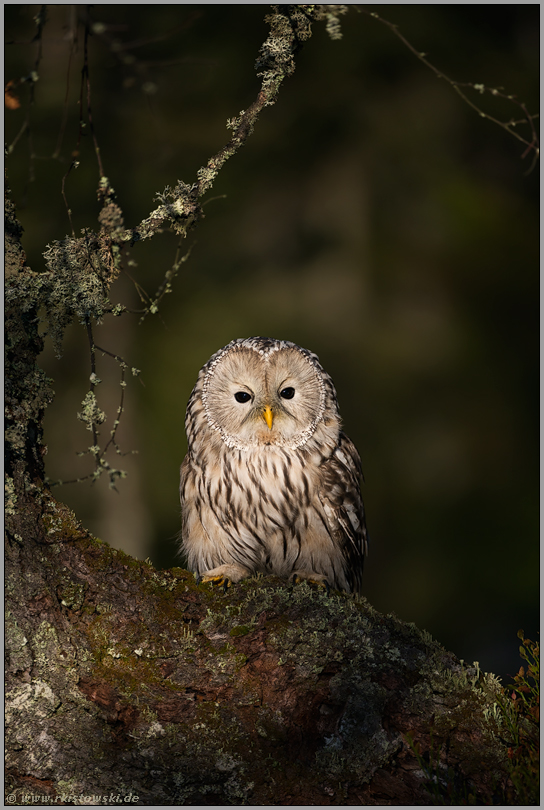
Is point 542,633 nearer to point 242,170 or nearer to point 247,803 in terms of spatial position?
point 247,803

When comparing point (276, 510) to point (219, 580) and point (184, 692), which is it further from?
point (184, 692)

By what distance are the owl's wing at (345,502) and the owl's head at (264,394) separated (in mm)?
166

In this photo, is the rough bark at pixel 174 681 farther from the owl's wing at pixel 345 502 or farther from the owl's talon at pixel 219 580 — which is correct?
the owl's wing at pixel 345 502

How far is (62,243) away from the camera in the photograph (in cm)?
219

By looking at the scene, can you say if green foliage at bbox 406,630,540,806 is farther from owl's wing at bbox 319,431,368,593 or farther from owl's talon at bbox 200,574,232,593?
owl's wing at bbox 319,431,368,593

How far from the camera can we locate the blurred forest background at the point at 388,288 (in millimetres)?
6707

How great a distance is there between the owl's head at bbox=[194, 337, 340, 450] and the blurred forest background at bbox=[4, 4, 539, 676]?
11.4ft

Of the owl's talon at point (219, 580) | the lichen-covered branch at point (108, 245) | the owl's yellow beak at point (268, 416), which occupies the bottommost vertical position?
the owl's talon at point (219, 580)

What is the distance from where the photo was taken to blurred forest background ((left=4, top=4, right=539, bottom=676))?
671cm

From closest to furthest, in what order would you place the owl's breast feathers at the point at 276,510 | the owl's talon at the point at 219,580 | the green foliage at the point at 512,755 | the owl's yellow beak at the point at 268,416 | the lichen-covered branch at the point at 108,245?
the green foliage at the point at 512,755
the lichen-covered branch at the point at 108,245
the owl's talon at the point at 219,580
the owl's yellow beak at the point at 268,416
the owl's breast feathers at the point at 276,510

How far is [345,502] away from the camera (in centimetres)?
317

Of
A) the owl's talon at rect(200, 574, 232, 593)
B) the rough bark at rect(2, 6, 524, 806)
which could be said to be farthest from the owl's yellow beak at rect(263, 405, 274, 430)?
the rough bark at rect(2, 6, 524, 806)

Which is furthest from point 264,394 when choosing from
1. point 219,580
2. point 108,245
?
point 108,245

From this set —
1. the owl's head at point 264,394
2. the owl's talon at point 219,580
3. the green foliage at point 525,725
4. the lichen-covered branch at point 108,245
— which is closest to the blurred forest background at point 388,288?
the owl's head at point 264,394
